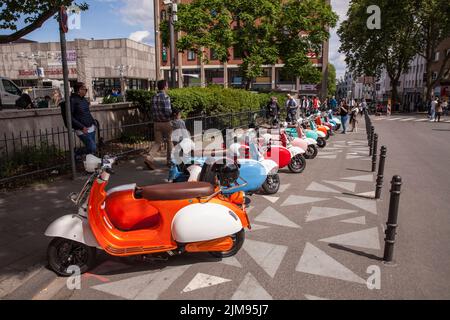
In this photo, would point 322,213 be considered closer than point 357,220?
No

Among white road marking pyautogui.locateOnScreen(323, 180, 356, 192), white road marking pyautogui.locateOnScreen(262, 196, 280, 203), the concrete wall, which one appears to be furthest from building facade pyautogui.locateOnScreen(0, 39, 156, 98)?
white road marking pyautogui.locateOnScreen(262, 196, 280, 203)

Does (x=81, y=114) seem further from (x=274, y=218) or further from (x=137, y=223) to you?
(x=274, y=218)

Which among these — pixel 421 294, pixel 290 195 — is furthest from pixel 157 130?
pixel 421 294

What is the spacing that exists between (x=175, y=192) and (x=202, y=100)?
29.9 ft

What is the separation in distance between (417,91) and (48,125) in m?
65.6

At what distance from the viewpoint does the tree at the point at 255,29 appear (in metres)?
23.0

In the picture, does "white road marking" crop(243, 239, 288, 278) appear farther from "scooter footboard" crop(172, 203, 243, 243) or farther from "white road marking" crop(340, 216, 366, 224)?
Result: "white road marking" crop(340, 216, 366, 224)

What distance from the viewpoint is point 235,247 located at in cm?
439

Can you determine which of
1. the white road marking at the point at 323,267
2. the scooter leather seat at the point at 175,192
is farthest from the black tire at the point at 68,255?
the white road marking at the point at 323,267

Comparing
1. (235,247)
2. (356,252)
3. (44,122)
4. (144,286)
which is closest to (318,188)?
(356,252)

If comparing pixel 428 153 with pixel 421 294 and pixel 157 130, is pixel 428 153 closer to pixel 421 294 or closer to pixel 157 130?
pixel 157 130

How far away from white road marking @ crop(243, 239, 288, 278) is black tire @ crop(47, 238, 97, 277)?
1863 millimetres

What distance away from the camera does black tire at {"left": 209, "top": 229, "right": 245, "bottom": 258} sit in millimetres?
4352

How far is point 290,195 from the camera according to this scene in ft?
23.6
